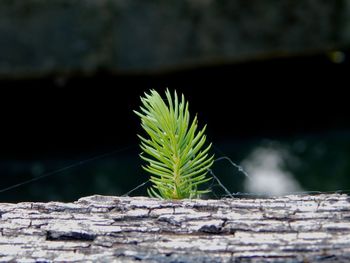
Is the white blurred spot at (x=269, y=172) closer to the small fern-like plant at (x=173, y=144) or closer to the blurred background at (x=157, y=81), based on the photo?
the blurred background at (x=157, y=81)

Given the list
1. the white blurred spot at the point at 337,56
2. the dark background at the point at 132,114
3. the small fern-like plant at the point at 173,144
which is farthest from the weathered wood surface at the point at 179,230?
the white blurred spot at the point at 337,56

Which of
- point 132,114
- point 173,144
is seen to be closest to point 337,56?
point 132,114

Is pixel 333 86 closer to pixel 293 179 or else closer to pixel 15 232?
pixel 293 179

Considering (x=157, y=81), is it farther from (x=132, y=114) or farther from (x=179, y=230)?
(x=179, y=230)

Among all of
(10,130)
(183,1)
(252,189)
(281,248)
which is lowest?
(281,248)

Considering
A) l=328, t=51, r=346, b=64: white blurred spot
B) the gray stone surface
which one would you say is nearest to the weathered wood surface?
the gray stone surface

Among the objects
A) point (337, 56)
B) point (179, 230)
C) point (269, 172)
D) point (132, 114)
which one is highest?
point (337, 56)

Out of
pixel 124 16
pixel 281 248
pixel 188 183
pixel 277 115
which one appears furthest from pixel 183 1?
pixel 281 248
